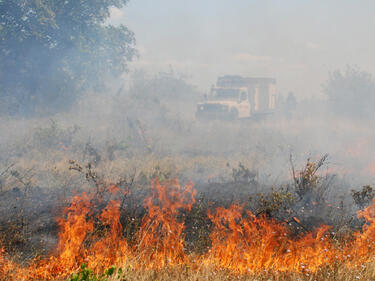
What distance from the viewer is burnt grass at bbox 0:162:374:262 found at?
5.73 meters

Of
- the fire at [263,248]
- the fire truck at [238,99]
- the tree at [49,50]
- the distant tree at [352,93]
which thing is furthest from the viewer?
the distant tree at [352,93]

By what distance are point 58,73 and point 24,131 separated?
5.36 meters

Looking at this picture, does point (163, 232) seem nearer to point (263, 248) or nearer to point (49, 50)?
point (263, 248)

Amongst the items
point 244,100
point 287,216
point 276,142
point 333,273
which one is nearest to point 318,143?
point 276,142

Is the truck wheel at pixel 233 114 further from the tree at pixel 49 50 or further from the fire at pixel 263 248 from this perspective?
the fire at pixel 263 248

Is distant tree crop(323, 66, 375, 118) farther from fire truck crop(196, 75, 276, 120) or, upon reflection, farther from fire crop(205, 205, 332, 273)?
fire crop(205, 205, 332, 273)

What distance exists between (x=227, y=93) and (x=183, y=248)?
17.4 m

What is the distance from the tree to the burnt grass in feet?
40.9

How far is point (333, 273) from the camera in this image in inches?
176

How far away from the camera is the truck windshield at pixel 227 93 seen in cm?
2158

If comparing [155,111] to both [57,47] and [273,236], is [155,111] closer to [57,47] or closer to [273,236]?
[57,47]

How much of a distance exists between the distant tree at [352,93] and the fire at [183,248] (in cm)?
1999

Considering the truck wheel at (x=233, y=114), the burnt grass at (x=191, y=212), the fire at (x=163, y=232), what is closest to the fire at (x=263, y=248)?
the burnt grass at (x=191, y=212)

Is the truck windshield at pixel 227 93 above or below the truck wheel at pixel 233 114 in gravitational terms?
above
